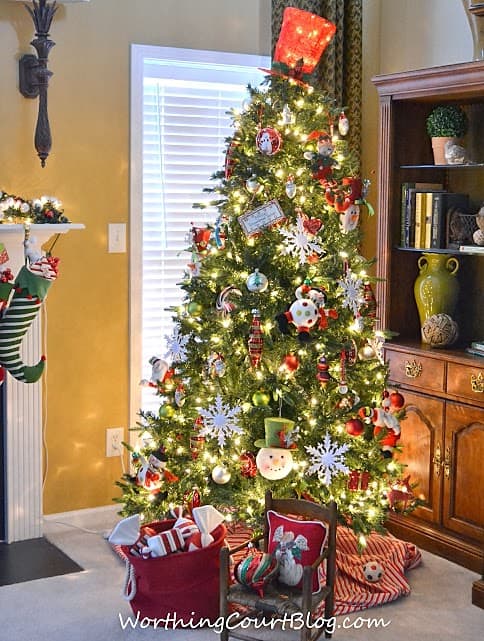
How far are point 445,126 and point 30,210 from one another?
5.79ft

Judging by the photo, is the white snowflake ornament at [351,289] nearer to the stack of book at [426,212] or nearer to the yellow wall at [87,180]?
the stack of book at [426,212]

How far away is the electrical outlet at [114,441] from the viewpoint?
4.47 meters

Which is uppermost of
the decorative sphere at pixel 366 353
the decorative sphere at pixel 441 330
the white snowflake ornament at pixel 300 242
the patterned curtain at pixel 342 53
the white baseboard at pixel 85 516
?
the patterned curtain at pixel 342 53

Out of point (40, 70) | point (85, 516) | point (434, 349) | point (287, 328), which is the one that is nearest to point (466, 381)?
point (434, 349)

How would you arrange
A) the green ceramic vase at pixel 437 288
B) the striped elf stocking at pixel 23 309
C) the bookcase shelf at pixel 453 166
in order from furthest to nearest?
the green ceramic vase at pixel 437 288
the bookcase shelf at pixel 453 166
the striped elf stocking at pixel 23 309

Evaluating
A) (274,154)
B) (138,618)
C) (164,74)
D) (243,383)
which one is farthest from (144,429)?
(164,74)

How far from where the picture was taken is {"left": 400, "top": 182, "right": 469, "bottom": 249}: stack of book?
4203 mm

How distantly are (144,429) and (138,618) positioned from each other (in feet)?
2.51

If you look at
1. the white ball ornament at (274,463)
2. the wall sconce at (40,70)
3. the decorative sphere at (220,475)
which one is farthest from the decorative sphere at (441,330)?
the wall sconce at (40,70)

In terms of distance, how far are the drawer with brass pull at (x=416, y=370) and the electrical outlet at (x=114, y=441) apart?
4.10 feet

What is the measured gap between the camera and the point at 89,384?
4.41 m

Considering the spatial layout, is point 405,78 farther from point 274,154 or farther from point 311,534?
point 311,534

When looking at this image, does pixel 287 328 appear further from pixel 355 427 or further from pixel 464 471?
pixel 464 471

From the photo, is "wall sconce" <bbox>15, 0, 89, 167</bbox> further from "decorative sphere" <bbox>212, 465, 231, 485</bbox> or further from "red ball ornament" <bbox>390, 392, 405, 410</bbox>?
"red ball ornament" <bbox>390, 392, 405, 410</bbox>
